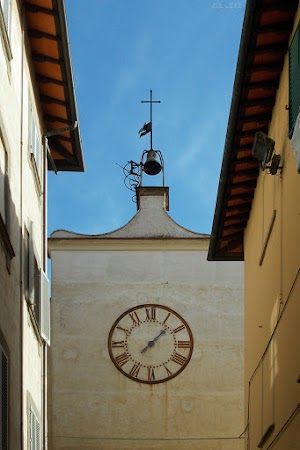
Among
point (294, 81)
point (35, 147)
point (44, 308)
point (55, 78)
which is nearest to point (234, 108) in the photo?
point (294, 81)

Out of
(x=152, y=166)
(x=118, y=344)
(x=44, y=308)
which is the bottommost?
(x=118, y=344)

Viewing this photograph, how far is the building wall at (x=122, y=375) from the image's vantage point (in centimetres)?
2669

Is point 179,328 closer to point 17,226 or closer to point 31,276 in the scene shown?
point 31,276

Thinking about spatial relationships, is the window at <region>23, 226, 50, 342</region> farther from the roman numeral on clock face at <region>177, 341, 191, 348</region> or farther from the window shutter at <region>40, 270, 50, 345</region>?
the roman numeral on clock face at <region>177, 341, 191, 348</region>

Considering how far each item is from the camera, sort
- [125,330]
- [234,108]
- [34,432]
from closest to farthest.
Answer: [234,108], [34,432], [125,330]

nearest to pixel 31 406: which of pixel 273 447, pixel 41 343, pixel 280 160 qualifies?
pixel 41 343

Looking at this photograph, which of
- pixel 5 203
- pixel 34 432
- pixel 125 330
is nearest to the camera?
pixel 5 203

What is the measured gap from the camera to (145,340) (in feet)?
90.4

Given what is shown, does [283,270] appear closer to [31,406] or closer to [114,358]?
[31,406]

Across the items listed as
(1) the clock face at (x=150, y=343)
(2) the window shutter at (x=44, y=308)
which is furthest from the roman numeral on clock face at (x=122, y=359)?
(2) the window shutter at (x=44, y=308)

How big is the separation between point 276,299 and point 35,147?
13.8ft

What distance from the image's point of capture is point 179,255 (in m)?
28.3

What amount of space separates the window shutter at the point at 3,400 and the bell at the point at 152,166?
597 inches

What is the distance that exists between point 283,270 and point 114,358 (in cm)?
1201
